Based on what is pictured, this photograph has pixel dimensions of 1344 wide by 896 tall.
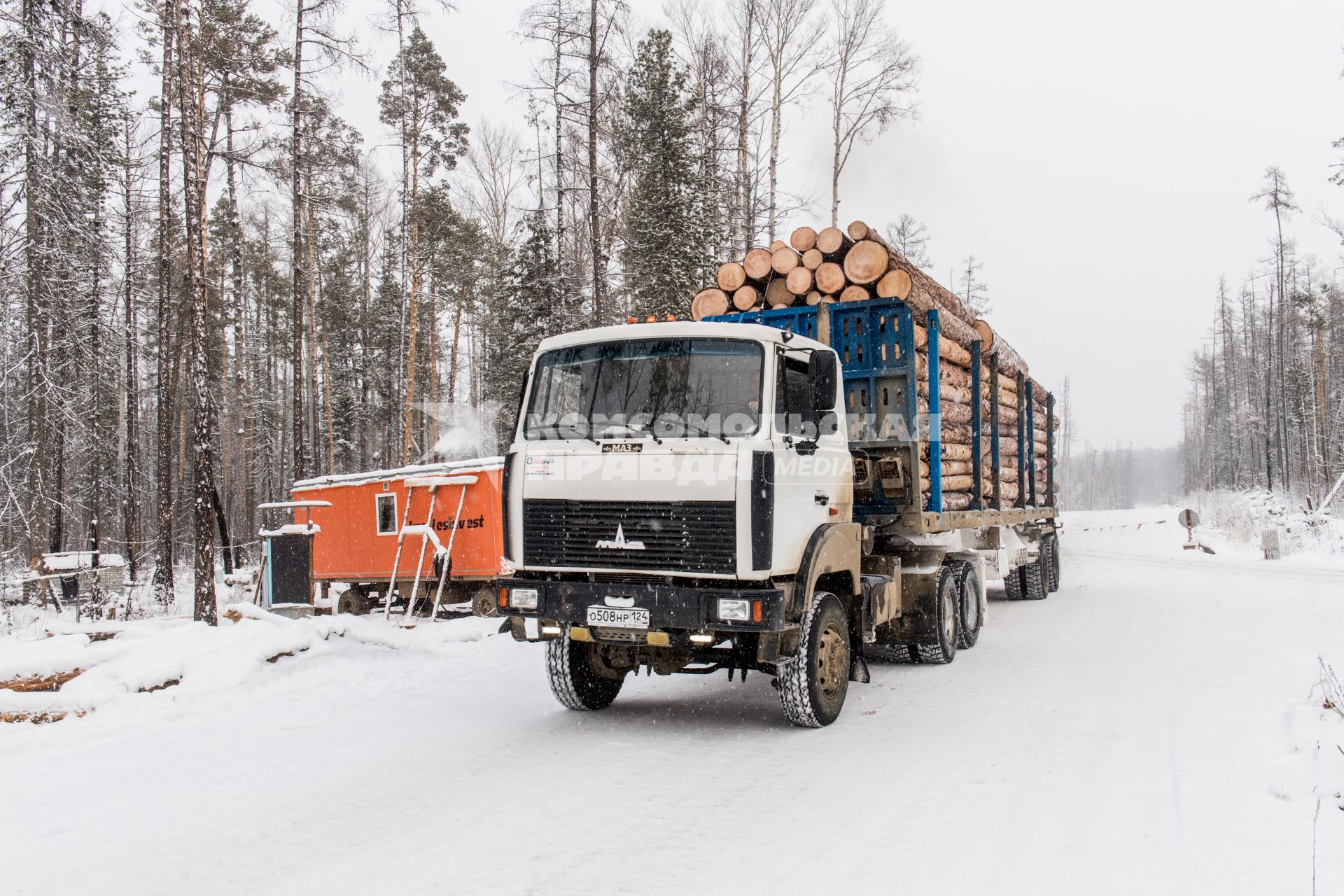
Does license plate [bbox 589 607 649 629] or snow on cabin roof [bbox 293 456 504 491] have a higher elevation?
snow on cabin roof [bbox 293 456 504 491]

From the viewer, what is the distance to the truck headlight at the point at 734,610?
579cm

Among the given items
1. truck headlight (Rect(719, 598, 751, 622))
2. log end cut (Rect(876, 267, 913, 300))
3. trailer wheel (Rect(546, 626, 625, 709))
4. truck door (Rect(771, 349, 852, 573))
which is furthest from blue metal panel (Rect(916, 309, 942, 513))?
trailer wheel (Rect(546, 626, 625, 709))

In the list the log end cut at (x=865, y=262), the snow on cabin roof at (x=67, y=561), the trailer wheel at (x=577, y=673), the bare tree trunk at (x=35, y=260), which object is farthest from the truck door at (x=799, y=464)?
the bare tree trunk at (x=35, y=260)

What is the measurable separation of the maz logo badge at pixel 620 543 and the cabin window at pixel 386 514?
10.6 meters

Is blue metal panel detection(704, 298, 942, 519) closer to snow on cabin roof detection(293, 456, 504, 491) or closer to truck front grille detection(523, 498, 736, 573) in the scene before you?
truck front grille detection(523, 498, 736, 573)

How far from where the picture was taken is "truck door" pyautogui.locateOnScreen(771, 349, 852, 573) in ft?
20.1

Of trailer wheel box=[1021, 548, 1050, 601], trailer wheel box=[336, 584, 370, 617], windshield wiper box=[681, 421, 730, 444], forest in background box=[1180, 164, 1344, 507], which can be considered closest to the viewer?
windshield wiper box=[681, 421, 730, 444]

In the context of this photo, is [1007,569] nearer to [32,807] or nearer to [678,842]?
[678,842]

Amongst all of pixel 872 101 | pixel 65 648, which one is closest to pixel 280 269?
pixel 872 101

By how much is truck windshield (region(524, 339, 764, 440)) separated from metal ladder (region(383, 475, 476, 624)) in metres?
7.70

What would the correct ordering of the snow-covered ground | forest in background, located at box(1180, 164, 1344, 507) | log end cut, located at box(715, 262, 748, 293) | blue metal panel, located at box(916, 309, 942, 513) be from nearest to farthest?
the snow-covered ground, blue metal panel, located at box(916, 309, 942, 513), log end cut, located at box(715, 262, 748, 293), forest in background, located at box(1180, 164, 1344, 507)

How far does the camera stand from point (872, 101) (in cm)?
2566

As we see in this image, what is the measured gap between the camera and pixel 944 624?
9.17 metres

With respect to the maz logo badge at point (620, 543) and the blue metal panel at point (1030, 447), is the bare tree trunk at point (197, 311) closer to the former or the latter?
the maz logo badge at point (620, 543)
